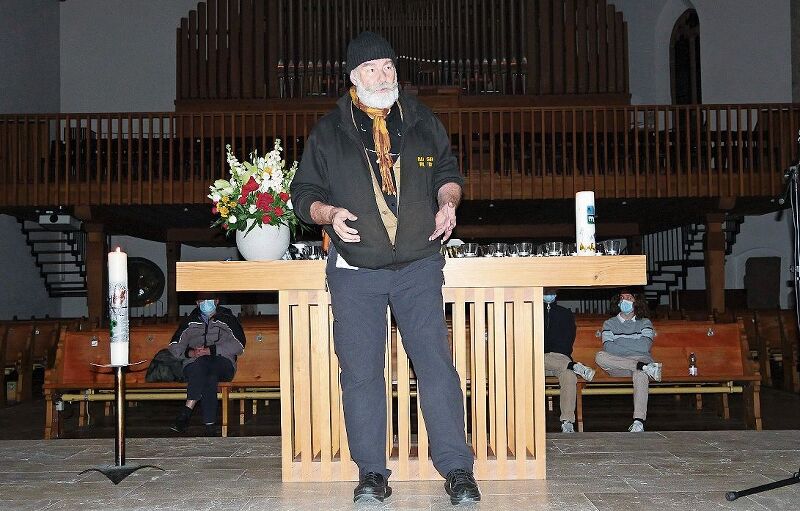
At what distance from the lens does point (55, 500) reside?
128 inches

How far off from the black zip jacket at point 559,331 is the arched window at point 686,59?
9.55 meters

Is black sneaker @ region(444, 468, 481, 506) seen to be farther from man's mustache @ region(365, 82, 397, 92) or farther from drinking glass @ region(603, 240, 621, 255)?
man's mustache @ region(365, 82, 397, 92)

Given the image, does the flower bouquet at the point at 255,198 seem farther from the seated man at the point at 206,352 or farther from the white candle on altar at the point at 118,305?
the seated man at the point at 206,352

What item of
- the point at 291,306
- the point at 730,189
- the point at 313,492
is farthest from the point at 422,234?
the point at 730,189

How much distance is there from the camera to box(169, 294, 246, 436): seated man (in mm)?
6777

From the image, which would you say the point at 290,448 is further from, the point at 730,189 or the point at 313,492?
the point at 730,189

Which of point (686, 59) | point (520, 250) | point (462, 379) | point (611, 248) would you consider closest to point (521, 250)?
point (520, 250)

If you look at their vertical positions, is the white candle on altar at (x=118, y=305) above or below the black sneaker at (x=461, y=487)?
→ above

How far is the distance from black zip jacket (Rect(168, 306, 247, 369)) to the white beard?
4059 mm

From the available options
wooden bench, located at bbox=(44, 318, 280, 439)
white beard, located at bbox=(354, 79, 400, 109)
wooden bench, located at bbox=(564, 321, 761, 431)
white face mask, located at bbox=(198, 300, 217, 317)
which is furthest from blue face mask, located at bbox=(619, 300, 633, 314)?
white beard, located at bbox=(354, 79, 400, 109)

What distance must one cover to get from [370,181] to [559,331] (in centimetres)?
397

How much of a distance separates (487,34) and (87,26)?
7586 millimetres

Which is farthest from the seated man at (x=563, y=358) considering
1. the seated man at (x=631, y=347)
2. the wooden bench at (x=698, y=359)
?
the seated man at (x=631, y=347)

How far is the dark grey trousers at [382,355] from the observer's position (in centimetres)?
313
